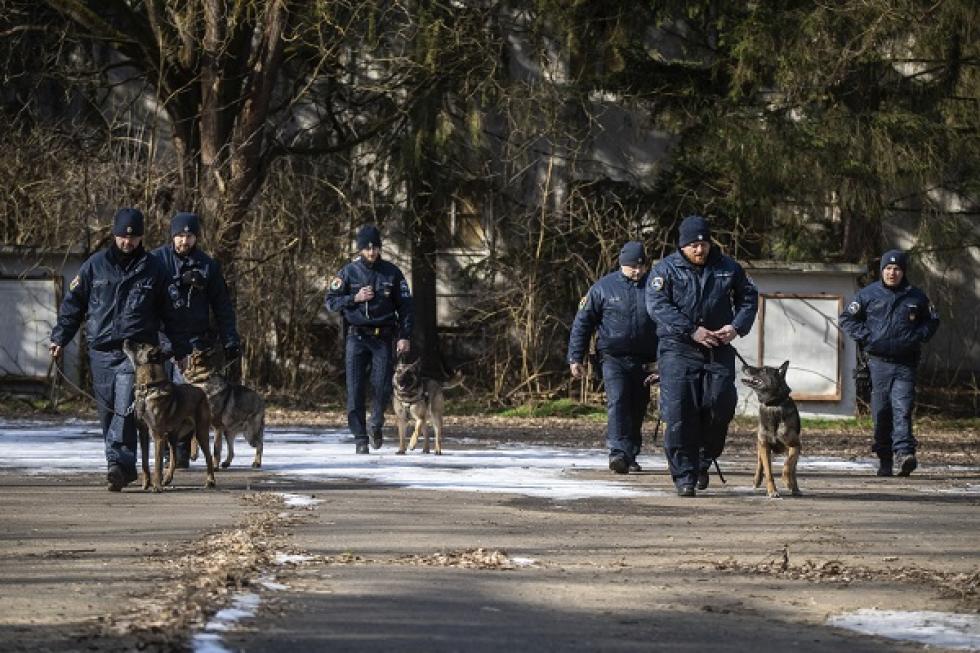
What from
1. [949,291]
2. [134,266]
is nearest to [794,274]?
[949,291]

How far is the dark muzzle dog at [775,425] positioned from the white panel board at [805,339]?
12.4 meters

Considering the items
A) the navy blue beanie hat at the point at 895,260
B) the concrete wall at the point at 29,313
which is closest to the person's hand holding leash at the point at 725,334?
the navy blue beanie hat at the point at 895,260

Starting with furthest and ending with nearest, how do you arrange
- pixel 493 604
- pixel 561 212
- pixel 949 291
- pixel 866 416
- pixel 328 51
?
pixel 949 291 → pixel 561 212 → pixel 866 416 → pixel 328 51 → pixel 493 604

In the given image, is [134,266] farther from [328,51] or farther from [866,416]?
[866,416]

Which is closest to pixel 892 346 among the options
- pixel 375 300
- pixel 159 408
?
pixel 375 300

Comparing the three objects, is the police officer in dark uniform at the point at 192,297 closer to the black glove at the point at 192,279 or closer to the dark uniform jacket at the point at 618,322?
the black glove at the point at 192,279

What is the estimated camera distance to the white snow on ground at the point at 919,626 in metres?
8.35

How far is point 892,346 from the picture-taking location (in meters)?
18.7

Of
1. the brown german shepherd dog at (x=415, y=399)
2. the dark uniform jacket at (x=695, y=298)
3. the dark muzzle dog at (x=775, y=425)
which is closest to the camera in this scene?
the dark uniform jacket at (x=695, y=298)

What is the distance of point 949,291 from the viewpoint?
34.2 metres

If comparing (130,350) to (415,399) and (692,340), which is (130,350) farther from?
(415,399)

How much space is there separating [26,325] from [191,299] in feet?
42.6

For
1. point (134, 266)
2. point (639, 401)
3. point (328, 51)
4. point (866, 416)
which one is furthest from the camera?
point (866, 416)

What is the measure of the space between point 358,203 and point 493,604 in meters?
23.9
